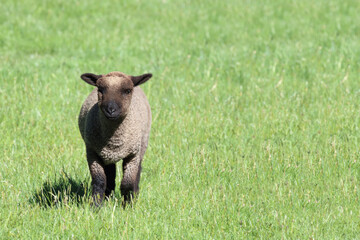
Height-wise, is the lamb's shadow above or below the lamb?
below

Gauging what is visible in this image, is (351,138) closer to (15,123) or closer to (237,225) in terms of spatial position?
(237,225)

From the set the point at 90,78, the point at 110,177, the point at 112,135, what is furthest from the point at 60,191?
the point at 90,78

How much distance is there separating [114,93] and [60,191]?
1861mm

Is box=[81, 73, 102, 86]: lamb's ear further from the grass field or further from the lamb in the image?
the grass field

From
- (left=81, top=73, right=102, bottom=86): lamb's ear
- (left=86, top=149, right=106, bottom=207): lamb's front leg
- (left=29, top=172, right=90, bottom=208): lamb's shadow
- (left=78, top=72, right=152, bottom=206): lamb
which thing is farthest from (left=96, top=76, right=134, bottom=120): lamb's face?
(left=29, top=172, right=90, bottom=208): lamb's shadow

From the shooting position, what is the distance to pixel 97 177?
656cm

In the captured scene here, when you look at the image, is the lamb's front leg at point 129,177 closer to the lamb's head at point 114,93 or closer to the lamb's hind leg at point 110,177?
the lamb's hind leg at point 110,177

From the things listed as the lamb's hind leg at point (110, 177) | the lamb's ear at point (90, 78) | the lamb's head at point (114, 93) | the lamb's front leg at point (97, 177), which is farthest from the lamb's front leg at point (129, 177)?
the lamb's ear at point (90, 78)

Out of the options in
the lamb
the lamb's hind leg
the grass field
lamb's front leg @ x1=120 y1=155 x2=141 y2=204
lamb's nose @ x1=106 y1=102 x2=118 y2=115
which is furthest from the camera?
the lamb's hind leg

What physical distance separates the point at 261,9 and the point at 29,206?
1225 centimetres

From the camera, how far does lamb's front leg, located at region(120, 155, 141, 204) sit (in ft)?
22.0

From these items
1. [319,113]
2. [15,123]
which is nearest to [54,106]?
[15,123]

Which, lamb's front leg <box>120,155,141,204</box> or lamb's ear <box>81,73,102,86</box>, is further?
lamb's front leg <box>120,155,141,204</box>

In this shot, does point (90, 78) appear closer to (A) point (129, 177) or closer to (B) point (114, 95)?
(B) point (114, 95)
